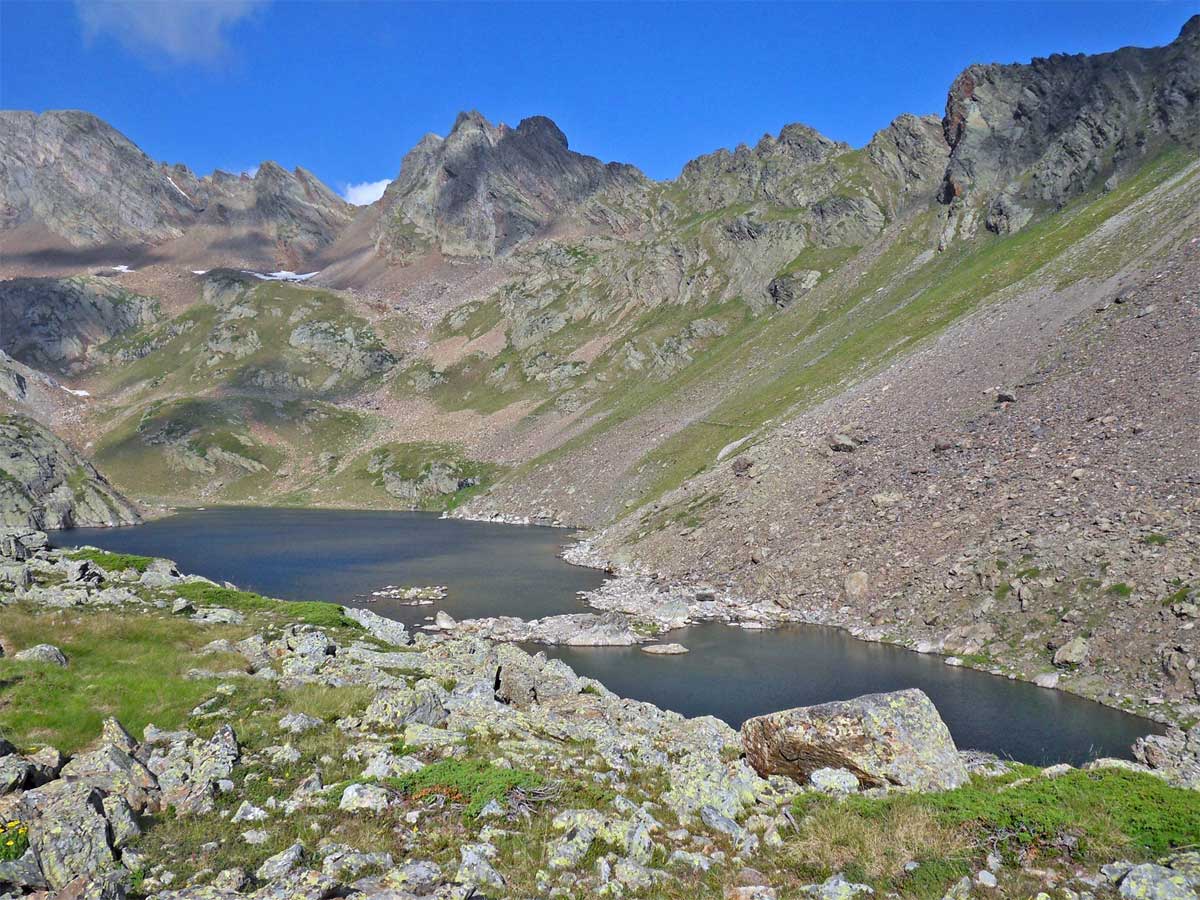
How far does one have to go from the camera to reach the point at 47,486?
134625mm

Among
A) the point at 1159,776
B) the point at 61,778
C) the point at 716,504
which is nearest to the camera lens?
the point at 61,778

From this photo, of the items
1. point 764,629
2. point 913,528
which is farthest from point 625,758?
point 913,528

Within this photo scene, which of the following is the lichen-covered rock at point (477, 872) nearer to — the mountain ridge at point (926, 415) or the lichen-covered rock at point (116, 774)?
the lichen-covered rock at point (116, 774)

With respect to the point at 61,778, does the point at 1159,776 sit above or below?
below

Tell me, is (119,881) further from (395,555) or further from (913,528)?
(395,555)

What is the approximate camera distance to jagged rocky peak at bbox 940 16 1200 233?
12238cm

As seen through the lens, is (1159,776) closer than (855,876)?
No

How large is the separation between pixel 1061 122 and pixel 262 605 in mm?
176286

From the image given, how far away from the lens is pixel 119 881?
12.0 meters

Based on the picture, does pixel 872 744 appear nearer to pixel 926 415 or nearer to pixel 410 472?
pixel 926 415

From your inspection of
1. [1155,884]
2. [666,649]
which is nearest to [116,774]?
[1155,884]

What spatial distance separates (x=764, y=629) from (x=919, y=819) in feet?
134

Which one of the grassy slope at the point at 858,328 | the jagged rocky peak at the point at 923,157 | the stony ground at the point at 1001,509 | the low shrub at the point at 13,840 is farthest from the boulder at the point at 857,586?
the jagged rocky peak at the point at 923,157

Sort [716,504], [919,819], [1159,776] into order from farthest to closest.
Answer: [716,504]
[1159,776]
[919,819]
